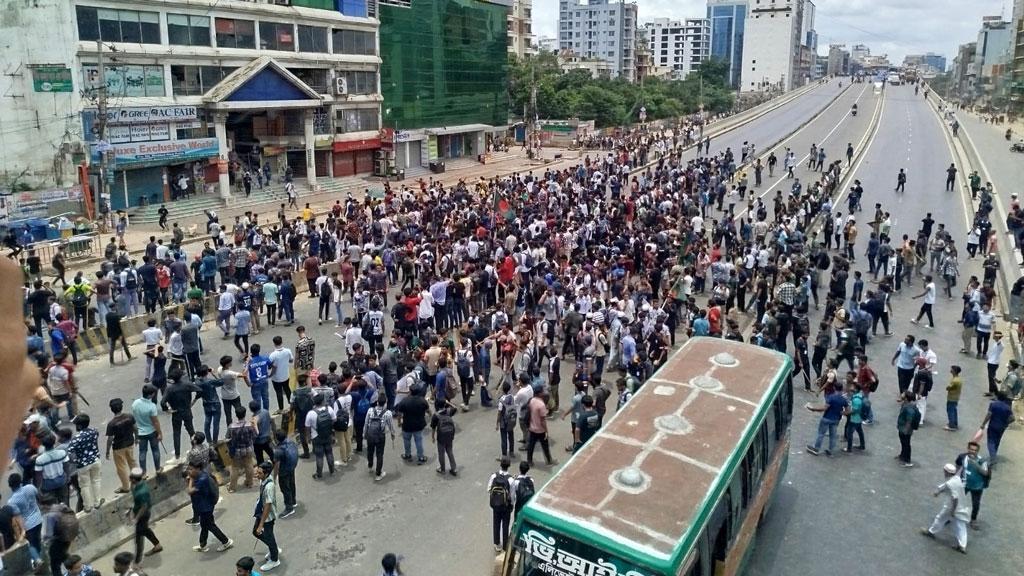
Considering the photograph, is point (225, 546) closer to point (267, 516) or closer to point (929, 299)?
point (267, 516)

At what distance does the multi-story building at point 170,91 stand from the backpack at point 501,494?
2854 centimetres

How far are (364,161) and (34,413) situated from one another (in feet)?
133

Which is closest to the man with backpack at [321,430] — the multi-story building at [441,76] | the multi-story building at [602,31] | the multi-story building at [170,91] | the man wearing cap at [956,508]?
the man wearing cap at [956,508]

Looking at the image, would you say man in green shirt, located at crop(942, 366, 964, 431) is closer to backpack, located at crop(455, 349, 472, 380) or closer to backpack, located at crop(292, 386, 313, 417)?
backpack, located at crop(455, 349, 472, 380)

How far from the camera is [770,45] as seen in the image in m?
190

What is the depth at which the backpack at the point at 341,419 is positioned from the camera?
42.6 ft

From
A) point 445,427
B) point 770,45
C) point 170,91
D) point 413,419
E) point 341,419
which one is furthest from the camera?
point 770,45

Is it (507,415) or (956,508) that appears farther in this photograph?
(507,415)

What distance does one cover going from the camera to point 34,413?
11.8m

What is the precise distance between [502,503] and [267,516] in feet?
9.73

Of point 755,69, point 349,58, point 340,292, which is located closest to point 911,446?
point 340,292

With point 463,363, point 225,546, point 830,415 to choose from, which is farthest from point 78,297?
point 830,415

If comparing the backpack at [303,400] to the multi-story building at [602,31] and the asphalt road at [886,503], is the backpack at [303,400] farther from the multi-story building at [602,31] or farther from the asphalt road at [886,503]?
the multi-story building at [602,31]

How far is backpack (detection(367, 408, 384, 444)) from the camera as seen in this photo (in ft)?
41.4
